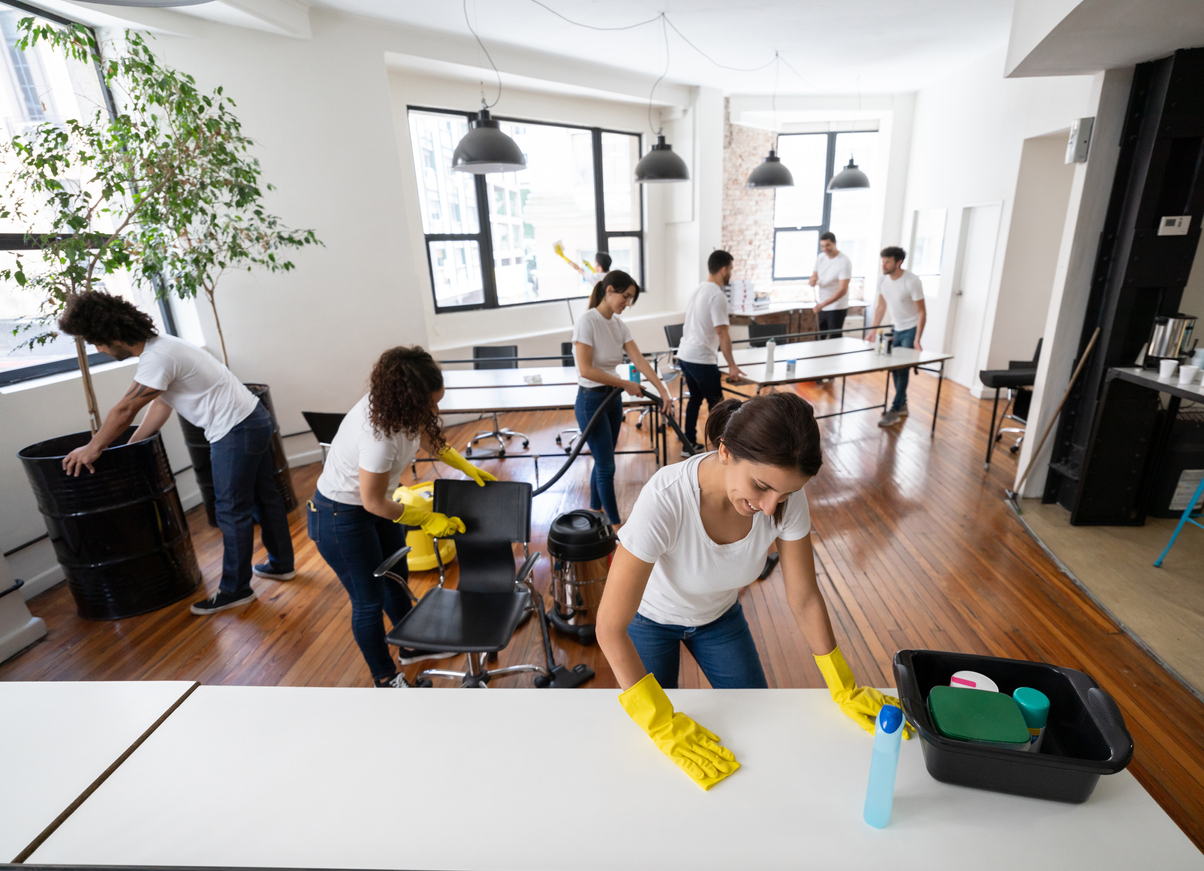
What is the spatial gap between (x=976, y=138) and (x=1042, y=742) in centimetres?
718

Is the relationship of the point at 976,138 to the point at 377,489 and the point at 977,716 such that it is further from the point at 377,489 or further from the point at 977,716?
the point at 377,489

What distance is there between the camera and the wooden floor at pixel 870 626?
7.74 ft

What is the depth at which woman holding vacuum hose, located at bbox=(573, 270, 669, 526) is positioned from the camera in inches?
131

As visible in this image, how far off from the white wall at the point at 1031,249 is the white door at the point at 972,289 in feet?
0.72

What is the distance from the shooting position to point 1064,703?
125 centimetres

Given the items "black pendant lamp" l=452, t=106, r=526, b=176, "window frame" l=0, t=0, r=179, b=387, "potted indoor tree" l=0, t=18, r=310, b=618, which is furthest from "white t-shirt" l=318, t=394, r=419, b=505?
"black pendant lamp" l=452, t=106, r=526, b=176

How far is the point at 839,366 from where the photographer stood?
4.95m

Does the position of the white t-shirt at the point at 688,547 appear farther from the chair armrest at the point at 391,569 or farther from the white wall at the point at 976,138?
the white wall at the point at 976,138

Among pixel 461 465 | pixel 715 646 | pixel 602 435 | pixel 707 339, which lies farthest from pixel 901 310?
pixel 715 646

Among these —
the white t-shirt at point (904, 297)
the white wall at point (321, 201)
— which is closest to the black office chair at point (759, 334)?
the white t-shirt at point (904, 297)

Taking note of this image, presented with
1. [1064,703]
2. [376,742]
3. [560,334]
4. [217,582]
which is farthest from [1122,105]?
[217,582]

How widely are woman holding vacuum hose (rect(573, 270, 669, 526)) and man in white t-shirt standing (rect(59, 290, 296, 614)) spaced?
5.73 feet

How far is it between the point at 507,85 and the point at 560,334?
8.81ft

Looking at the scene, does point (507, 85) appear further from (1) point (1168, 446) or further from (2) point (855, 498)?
(1) point (1168, 446)
